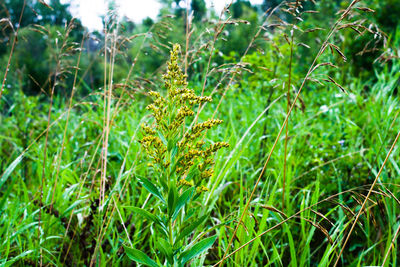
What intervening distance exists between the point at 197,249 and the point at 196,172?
11.1 inches

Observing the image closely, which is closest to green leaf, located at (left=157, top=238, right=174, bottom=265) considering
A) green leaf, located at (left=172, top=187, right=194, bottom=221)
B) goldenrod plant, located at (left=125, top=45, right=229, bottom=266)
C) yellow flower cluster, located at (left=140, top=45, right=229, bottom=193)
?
goldenrod plant, located at (left=125, top=45, right=229, bottom=266)

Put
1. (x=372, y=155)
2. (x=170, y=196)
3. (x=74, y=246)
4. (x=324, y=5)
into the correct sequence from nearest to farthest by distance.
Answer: (x=170, y=196)
(x=74, y=246)
(x=372, y=155)
(x=324, y=5)

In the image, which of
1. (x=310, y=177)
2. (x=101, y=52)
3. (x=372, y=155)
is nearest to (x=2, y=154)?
(x=101, y=52)

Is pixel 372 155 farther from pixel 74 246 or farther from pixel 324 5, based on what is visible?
pixel 324 5

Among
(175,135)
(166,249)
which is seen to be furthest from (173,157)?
(166,249)

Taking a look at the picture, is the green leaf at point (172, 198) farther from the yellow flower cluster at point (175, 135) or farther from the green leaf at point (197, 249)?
the green leaf at point (197, 249)

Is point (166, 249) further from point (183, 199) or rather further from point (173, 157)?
point (173, 157)

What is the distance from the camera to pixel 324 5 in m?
8.13

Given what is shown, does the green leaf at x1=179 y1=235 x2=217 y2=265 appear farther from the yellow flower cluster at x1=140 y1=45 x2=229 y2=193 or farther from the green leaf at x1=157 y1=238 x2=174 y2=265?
the yellow flower cluster at x1=140 y1=45 x2=229 y2=193

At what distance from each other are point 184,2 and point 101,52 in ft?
2.15

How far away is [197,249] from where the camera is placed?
1195mm

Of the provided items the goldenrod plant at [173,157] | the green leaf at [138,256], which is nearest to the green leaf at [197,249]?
the goldenrod plant at [173,157]

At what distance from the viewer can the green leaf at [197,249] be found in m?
1.18

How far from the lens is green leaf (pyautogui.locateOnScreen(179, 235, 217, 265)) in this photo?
1.18m
